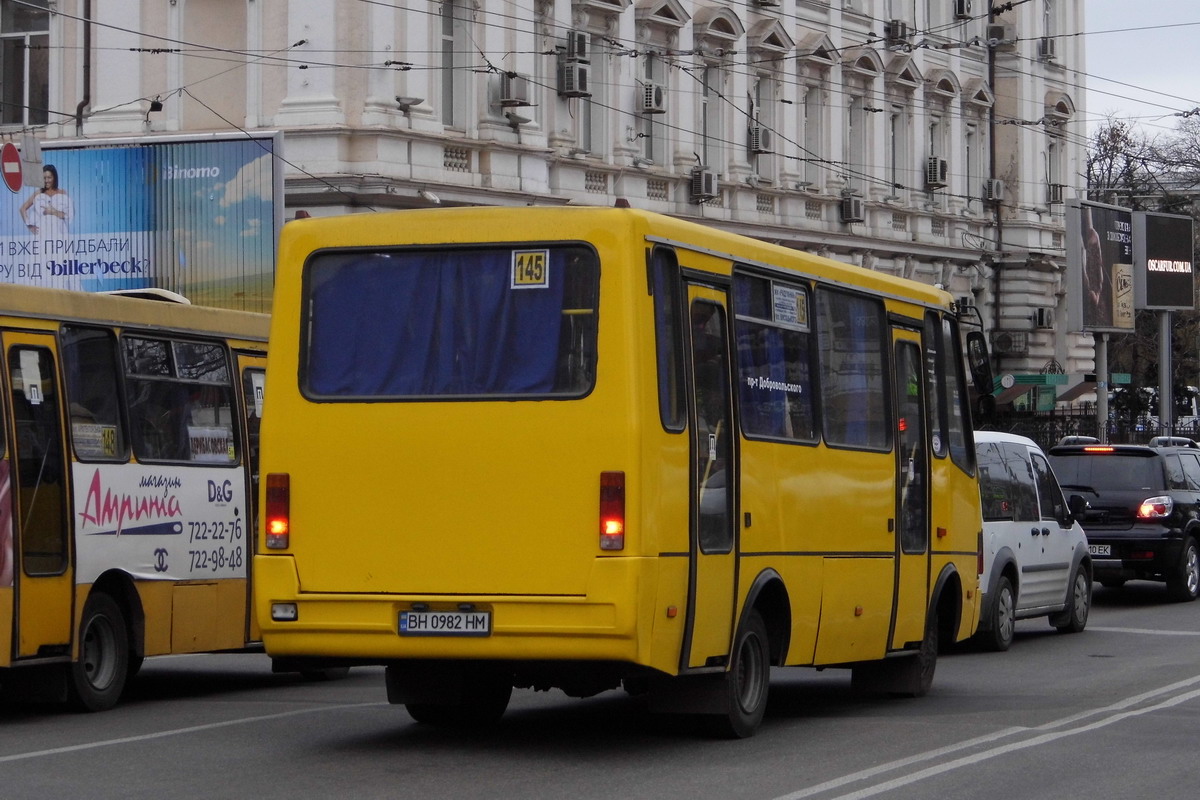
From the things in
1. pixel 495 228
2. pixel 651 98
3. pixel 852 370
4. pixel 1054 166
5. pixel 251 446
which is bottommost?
pixel 251 446

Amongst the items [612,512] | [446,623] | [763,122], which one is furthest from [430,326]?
[763,122]

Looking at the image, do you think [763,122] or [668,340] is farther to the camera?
[763,122]

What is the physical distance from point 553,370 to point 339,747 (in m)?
2.47

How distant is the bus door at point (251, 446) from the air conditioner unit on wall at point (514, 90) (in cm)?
1805

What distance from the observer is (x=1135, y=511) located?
23047 mm

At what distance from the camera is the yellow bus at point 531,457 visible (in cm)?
990

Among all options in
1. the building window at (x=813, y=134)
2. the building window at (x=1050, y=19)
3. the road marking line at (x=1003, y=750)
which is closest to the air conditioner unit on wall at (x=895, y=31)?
the building window at (x=813, y=134)

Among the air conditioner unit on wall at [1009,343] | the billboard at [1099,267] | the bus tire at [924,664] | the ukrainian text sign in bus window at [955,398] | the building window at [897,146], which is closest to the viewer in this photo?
the bus tire at [924,664]

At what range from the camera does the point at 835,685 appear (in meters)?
15.1

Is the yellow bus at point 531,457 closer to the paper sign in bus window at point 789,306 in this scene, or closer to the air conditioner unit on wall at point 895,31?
the paper sign in bus window at point 789,306

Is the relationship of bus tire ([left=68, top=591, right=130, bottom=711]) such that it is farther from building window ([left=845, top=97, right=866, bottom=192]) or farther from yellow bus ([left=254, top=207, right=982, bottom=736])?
building window ([left=845, top=97, right=866, bottom=192])

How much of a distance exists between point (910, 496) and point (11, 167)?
18.7m

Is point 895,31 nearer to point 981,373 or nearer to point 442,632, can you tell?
point 981,373

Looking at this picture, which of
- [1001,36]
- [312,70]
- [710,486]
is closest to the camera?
[710,486]
